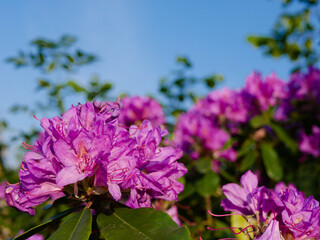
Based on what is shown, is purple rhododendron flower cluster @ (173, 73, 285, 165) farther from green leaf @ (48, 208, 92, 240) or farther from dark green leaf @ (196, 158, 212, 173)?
green leaf @ (48, 208, 92, 240)

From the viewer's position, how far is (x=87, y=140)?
820 mm

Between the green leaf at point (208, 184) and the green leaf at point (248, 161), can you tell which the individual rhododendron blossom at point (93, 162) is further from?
the green leaf at point (248, 161)

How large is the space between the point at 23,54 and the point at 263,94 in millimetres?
2175

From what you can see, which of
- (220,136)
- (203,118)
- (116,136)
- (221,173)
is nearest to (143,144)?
(116,136)

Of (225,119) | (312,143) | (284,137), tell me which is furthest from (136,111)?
(312,143)

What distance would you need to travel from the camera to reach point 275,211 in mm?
823

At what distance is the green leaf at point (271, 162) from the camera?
2.65m

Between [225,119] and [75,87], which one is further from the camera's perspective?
[225,119]

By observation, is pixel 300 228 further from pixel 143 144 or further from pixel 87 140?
pixel 87 140

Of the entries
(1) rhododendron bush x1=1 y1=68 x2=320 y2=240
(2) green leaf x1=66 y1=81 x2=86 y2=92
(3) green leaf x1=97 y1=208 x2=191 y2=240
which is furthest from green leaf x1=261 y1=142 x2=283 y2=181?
(3) green leaf x1=97 y1=208 x2=191 y2=240

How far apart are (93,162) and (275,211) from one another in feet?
1.51

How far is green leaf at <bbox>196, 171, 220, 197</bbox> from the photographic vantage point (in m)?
2.33

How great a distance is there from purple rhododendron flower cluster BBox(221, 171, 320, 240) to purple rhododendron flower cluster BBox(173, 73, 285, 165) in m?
1.96

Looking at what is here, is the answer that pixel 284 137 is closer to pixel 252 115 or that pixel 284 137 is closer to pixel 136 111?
pixel 252 115
